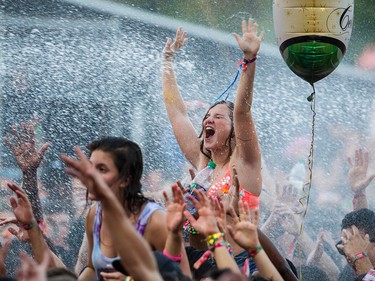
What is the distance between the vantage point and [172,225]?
4188 millimetres

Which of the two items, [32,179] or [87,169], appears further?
[32,179]

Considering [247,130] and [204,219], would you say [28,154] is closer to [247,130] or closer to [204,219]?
[247,130]

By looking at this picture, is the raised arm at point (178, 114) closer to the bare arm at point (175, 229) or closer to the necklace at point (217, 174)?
the necklace at point (217, 174)

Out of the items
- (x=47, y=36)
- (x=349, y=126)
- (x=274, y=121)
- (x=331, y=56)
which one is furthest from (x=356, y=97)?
(x=331, y=56)

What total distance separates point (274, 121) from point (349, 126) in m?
0.89

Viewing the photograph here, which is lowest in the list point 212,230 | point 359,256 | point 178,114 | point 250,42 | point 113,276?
point 113,276

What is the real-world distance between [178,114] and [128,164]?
190cm

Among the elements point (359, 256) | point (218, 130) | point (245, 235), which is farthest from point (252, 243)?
point (359, 256)

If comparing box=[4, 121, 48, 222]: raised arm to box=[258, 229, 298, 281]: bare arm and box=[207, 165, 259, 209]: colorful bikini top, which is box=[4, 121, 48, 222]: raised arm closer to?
box=[207, 165, 259, 209]: colorful bikini top

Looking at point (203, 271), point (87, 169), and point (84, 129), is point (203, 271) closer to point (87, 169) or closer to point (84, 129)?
point (87, 169)

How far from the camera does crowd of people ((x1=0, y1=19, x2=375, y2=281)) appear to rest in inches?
145

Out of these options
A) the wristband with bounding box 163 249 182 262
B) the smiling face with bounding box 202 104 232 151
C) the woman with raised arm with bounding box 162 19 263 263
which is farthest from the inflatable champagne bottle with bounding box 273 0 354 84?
the wristband with bounding box 163 249 182 262

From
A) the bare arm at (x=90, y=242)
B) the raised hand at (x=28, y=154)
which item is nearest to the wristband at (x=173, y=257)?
the bare arm at (x=90, y=242)

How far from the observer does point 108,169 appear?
4.34m
